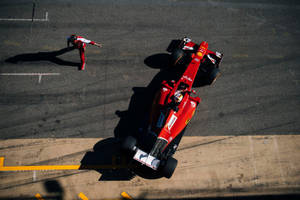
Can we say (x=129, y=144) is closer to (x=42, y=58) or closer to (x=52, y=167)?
(x=52, y=167)

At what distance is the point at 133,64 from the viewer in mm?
11633

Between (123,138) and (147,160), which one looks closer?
(147,160)

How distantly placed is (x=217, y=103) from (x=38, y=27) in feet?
34.4

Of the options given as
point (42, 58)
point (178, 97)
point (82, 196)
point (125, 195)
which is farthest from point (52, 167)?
point (178, 97)

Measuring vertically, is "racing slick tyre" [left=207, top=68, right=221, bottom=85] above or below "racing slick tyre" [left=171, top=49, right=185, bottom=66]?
below

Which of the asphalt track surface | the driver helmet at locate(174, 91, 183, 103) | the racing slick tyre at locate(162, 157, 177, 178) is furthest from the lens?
the asphalt track surface

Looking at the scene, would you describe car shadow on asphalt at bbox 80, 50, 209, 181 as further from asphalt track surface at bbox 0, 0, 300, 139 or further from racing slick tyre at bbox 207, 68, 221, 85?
racing slick tyre at bbox 207, 68, 221, 85

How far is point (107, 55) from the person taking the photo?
38.6ft

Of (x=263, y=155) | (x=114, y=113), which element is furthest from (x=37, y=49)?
(x=263, y=155)

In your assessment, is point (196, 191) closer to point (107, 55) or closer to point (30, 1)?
point (107, 55)

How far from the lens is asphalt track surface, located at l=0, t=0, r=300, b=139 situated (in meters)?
10.3

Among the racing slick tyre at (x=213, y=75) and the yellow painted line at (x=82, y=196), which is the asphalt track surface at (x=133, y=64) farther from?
the yellow painted line at (x=82, y=196)

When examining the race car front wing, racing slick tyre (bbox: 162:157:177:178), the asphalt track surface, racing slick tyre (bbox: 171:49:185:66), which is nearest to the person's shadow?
the asphalt track surface

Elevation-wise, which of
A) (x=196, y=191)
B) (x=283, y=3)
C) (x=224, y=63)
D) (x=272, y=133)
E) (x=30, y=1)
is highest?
(x=283, y=3)
